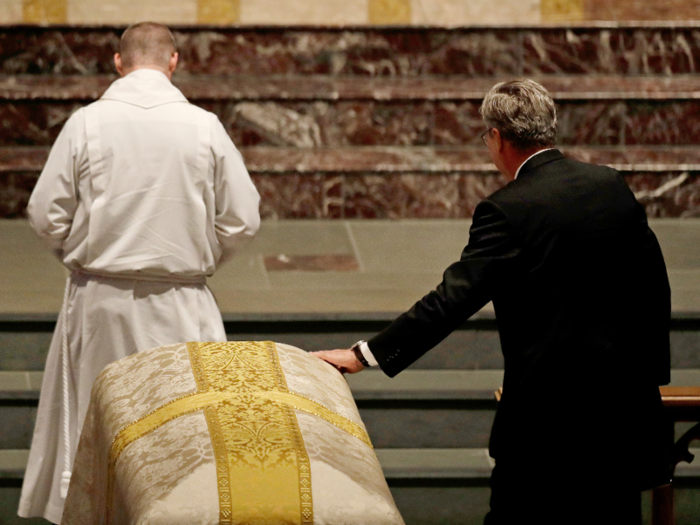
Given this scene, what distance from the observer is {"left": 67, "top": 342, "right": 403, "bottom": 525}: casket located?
2.04 metres

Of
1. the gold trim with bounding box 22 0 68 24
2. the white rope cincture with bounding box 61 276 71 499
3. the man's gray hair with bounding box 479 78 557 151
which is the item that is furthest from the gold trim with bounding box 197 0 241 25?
the man's gray hair with bounding box 479 78 557 151

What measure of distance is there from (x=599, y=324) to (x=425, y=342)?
0.47 meters

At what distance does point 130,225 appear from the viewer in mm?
3578

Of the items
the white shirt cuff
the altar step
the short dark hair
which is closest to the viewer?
the white shirt cuff

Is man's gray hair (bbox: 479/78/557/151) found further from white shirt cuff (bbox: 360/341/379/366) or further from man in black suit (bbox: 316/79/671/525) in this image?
white shirt cuff (bbox: 360/341/379/366)

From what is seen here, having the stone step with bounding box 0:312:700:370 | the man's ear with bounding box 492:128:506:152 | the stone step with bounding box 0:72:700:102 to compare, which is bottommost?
the stone step with bounding box 0:312:700:370

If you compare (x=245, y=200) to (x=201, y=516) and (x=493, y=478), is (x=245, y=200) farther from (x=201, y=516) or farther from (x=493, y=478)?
(x=201, y=516)

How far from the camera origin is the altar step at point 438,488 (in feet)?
14.3

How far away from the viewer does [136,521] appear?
6.69 ft

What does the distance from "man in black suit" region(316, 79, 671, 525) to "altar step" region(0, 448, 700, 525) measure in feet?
4.76

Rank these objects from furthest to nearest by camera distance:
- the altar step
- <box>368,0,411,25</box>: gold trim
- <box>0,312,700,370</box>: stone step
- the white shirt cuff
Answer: <box>368,0,411,25</box>: gold trim, <box>0,312,700,370</box>: stone step, the altar step, the white shirt cuff

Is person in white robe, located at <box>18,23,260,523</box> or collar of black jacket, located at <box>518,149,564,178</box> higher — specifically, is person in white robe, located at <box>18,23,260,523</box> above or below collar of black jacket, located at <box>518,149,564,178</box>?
below

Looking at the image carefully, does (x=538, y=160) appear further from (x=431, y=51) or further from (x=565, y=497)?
(x=431, y=51)

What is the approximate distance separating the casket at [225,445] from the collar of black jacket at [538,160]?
720mm
